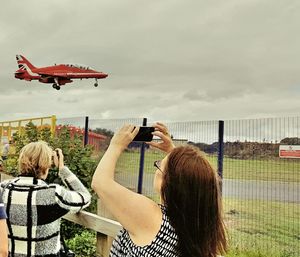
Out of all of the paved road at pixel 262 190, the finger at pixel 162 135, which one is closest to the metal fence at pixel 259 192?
the paved road at pixel 262 190

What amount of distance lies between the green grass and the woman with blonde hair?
3827 millimetres

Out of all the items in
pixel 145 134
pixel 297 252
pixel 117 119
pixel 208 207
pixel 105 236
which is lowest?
pixel 297 252

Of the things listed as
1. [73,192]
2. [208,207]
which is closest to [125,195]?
[208,207]

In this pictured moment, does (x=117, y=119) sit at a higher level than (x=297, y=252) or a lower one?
higher

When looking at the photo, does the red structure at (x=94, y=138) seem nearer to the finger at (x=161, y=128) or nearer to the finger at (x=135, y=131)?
the finger at (x=161, y=128)

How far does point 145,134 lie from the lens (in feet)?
5.99

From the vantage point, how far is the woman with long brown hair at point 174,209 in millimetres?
1557

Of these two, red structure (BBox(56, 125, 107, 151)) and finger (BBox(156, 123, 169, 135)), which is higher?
red structure (BBox(56, 125, 107, 151))

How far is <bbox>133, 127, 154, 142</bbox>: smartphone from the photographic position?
1802 millimetres

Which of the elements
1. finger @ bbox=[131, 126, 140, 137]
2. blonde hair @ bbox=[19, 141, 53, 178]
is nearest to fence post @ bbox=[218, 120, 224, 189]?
blonde hair @ bbox=[19, 141, 53, 178]

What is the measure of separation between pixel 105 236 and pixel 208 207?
7.10ft

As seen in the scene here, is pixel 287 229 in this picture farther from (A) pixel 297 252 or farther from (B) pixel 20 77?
(B) pixel 20 77

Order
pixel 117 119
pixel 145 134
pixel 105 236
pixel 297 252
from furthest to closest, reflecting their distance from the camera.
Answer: pixel 117 119
pixel 297 252
pixel 105 236
pixel 145 134

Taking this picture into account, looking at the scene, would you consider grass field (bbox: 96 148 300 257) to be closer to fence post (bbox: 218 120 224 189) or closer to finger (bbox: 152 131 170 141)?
fence post (bbox: 218 120 224 189)
